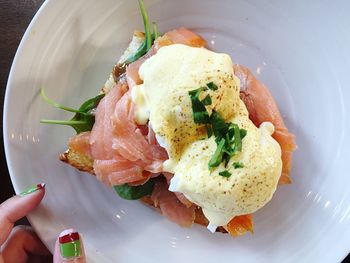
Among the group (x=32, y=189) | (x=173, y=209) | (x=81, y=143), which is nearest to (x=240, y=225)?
(x=173, y=209)

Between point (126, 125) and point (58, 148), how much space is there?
1.15ft

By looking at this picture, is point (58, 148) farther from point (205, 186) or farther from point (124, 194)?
point (205, 186)

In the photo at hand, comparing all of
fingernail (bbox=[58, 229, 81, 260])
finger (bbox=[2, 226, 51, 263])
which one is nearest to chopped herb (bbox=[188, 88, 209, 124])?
fingernail (bbox=[58, 229, 81, 260])

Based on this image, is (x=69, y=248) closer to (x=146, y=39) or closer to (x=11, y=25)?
(x=146, y=39)

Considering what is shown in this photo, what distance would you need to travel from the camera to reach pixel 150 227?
1.91 metres

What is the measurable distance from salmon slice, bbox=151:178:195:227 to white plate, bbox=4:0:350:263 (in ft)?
0.37

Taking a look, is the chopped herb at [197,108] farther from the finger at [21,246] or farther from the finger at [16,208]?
the finger at [21,246]

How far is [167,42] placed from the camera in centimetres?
174

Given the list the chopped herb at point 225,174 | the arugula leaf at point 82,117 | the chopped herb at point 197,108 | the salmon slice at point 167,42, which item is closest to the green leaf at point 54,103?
the arugula leaf at point 82,117

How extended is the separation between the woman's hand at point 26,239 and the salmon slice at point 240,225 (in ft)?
1.67

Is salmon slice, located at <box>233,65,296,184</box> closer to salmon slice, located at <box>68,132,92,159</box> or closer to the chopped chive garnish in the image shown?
the chopped chive garnish

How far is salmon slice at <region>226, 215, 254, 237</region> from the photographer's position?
1739 millimetres

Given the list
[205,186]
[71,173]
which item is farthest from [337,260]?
[71,173]

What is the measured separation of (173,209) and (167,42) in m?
0.59
